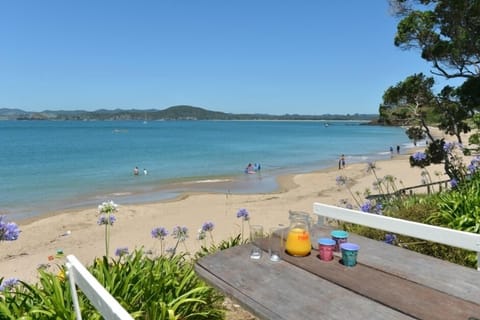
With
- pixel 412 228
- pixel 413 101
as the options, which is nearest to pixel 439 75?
pixel 413 101

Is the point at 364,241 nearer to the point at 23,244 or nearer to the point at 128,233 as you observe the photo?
the point at 128,233

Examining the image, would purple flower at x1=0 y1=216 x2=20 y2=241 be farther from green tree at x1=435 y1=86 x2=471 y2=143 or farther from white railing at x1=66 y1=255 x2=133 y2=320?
green tree at x1=435 y1=86 x2=471 y2=143

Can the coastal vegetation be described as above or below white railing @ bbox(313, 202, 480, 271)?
above

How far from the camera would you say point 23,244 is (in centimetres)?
983

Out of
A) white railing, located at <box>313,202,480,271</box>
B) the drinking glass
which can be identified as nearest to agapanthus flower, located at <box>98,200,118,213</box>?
the drinking glass

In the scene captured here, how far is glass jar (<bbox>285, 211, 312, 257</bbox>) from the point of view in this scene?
2312 millimetres

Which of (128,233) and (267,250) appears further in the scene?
(128,233)

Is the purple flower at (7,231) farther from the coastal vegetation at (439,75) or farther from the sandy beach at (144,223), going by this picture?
the coastal vegetation at (439,75)

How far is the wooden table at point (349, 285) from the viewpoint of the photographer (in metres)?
1.64

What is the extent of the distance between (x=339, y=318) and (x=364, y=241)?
1167 mm

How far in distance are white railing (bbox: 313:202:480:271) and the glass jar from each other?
62 centimetres

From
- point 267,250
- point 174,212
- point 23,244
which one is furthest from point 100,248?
point 267,250

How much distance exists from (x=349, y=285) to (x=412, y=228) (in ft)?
3.21

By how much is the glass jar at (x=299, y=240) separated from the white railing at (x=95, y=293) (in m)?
1.22
